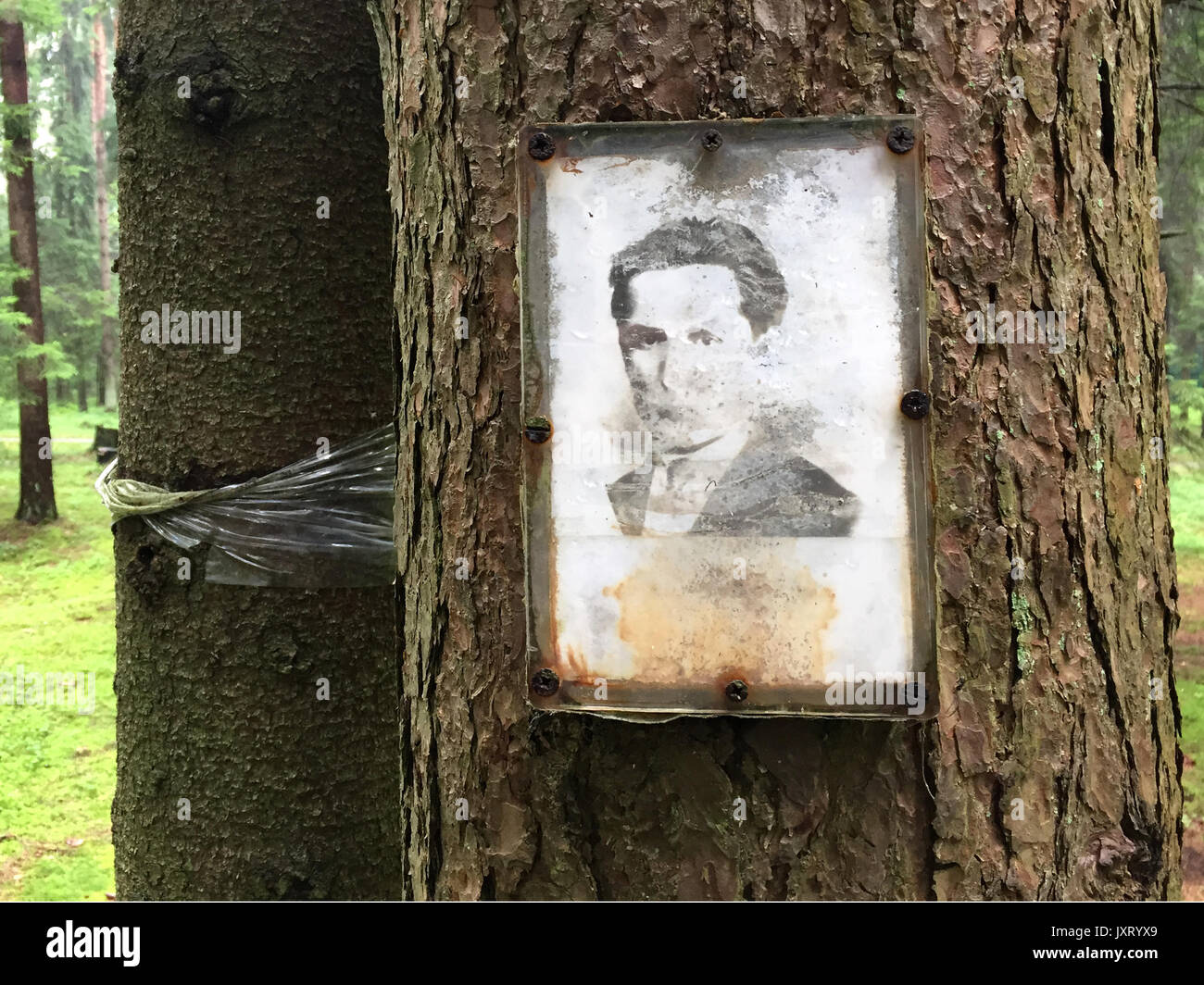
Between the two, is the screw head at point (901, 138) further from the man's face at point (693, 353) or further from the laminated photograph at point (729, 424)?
the man's face at point (693, 353)

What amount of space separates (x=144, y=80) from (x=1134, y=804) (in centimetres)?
220

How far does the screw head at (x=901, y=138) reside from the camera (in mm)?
838

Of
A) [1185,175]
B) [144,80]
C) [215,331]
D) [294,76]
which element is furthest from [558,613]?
[1185,175]

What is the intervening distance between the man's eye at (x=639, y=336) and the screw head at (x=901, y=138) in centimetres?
30

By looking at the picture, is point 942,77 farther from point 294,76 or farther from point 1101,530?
point 294,76

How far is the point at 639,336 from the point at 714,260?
0.36 ft

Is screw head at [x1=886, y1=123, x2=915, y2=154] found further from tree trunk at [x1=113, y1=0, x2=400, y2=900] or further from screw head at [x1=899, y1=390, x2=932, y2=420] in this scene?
tree trunk at [x1=113, y1=0, x2=400, y2=900]

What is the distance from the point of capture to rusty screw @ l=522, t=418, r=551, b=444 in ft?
2.87

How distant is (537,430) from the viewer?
34.5 inches

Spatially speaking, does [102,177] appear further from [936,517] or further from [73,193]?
[936,517]

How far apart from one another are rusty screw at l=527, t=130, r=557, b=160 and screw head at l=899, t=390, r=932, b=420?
44cm

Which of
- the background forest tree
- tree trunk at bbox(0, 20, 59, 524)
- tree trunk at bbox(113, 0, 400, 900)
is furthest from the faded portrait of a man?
the background forest tree

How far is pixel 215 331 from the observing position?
1.76 m

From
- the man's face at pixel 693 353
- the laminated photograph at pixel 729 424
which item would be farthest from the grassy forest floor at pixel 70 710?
the man's face at pixel 693 353
